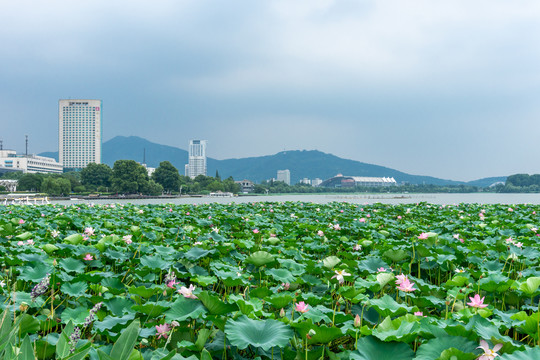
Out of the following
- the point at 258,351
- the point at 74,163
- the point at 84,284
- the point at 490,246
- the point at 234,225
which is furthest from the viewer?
the point at 74,163

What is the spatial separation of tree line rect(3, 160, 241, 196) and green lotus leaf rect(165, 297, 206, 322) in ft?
237

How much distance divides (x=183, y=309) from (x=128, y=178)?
7394 centimetres

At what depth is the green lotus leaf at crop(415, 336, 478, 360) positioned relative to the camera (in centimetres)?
156

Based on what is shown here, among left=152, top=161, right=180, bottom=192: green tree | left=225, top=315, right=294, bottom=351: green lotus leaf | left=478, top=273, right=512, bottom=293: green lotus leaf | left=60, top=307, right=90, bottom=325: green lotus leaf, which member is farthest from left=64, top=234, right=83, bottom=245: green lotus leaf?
left=152, top=161, right=180, bottom=192: green tree

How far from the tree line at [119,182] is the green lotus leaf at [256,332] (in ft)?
238

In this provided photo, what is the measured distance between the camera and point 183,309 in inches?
81.7

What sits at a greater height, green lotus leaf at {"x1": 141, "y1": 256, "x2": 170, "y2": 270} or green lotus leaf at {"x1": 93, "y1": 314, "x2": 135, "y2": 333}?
green lotus leaf at {"x1": 141, "y1": 256, "x2": 170, "y2": 270}

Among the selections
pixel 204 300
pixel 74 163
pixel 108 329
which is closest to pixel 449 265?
pixel 204 300

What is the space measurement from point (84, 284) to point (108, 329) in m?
0.75

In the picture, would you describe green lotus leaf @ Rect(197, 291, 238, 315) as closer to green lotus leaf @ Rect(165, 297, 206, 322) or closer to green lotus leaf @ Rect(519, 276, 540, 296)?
green lotus leaf @ Rect(165, 297, 206, 322)

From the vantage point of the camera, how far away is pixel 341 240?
558 cm

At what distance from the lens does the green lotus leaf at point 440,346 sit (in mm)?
1561

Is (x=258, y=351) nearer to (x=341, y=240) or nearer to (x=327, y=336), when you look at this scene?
(x=327, y=336)

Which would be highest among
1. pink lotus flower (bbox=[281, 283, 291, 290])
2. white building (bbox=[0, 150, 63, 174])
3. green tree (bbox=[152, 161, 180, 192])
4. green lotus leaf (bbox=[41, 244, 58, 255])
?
white building (bbox=[0, 150, 63, 174])
